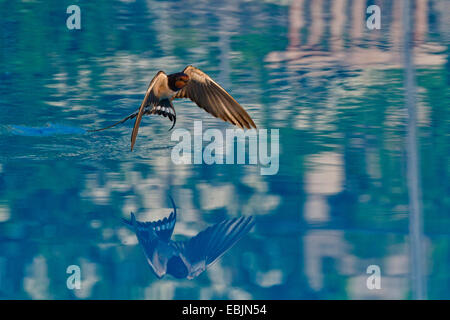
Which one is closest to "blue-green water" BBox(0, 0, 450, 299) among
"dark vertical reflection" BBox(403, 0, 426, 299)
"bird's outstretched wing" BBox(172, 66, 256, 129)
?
"dark vertical reflection" BBox(403, 0, 426, 299)

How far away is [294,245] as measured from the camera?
2.70 m

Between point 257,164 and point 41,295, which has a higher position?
point 257,164

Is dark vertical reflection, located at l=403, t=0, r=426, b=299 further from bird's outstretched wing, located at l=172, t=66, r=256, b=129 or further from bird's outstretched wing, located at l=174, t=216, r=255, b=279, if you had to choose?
bird's outstretched wing, located at l=172, t=66, r=256, b=129

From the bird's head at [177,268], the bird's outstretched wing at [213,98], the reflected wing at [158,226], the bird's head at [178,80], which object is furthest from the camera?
the bird's outstretched wing at [213,98]

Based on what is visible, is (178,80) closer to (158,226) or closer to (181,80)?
(181,80)

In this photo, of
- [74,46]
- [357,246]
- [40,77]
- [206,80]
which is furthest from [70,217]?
[74,46]

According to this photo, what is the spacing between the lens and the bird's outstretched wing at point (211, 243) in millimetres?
2582

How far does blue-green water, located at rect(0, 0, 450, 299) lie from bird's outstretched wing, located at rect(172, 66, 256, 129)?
12.4 inches

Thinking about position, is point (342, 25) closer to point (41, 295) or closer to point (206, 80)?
point (206, 80)

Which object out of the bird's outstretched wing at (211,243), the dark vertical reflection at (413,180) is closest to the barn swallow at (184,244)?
the bird's outstretched wing at (211,243)

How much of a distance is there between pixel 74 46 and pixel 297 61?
1.44 m

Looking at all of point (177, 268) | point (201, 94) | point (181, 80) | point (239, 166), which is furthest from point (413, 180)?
point (177, 268)

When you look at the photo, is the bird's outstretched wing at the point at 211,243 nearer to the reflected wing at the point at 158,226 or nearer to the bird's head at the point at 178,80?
the reflected wing at the point at 158,226

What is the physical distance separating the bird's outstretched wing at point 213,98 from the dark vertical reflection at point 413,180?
0.76 meters
